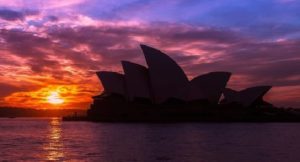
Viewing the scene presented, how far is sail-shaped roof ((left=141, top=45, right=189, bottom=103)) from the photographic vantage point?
2365 inches

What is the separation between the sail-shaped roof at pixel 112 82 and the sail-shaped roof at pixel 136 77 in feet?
10.3

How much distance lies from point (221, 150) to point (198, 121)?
42.5 meters

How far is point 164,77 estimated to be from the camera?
6181 centimetres

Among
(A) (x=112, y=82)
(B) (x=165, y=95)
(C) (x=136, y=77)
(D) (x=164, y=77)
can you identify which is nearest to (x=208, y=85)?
(B) (x=165, y=95)

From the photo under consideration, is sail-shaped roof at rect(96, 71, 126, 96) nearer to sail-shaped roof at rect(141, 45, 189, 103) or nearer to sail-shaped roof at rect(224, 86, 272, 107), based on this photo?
sail-shaped roof at rect(141, 45, 189, 103)

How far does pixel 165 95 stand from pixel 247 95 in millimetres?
15878

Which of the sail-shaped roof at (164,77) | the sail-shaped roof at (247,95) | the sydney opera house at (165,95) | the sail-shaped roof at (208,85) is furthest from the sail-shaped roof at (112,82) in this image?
the sail-shaped roof at (247,95)

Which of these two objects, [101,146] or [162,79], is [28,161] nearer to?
[101,146]

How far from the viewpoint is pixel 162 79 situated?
6175 cm

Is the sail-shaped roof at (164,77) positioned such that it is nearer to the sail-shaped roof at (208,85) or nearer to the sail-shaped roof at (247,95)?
the sail-shaped roof at (208,85)

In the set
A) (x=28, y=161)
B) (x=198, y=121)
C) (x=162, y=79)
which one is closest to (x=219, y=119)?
(x=198, y=121)

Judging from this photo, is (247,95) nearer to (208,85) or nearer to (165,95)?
(208,85)

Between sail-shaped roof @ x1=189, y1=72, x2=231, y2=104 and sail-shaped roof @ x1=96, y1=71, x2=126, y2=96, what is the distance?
9911mm

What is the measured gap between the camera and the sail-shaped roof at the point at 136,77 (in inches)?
2473
